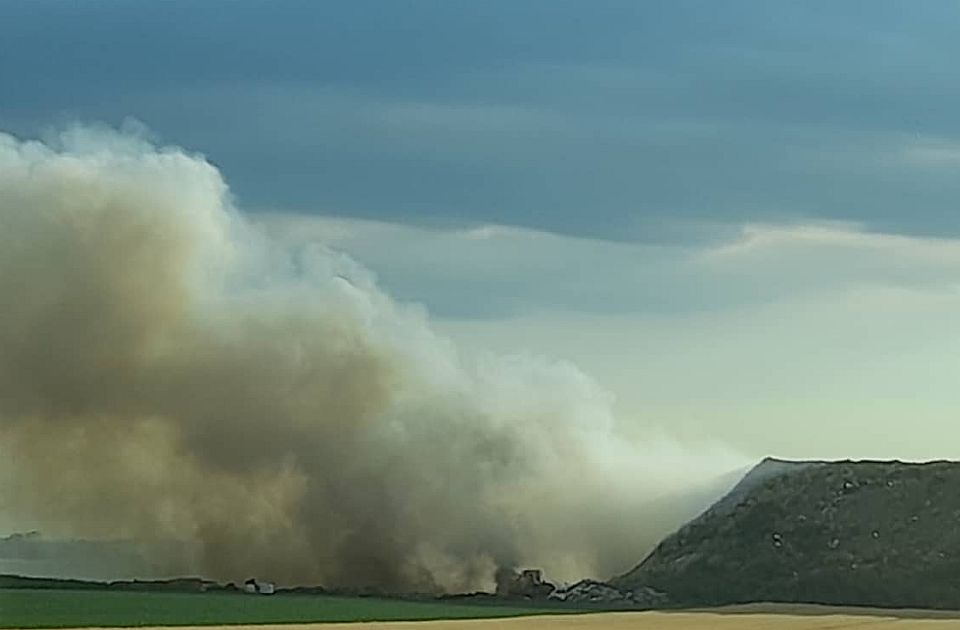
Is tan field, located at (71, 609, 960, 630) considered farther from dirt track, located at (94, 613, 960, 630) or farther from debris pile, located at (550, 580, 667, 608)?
debris pile, located at (550, 580, 667, 608)

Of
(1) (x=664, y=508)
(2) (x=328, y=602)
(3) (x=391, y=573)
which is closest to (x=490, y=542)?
(3) (x=391, y=573)

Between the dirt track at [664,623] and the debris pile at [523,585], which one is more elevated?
the debris pile at [523,585]

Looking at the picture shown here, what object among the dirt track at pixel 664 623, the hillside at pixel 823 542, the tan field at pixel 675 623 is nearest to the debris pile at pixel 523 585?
the hillside at pixel 823 542

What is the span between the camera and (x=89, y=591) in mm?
96562

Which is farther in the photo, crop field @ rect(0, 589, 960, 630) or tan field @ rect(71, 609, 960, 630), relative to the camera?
crop field @ rect(0, 589, 960, 630)

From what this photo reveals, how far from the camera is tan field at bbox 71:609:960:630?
229 feet

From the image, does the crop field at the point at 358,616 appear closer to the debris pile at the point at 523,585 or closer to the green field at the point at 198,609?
the green field at the point at 198,609

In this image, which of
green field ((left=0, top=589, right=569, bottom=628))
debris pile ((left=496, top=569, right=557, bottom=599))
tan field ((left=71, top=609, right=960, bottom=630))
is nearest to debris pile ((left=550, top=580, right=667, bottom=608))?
debris pile ((left=496, top=569, right=557, bottom=599))

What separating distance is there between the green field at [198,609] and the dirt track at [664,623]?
4.02m

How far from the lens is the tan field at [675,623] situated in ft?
229

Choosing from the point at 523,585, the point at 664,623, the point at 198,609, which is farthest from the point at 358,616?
the point at 523,585

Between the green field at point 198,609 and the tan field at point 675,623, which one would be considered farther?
the green field at point 198,609

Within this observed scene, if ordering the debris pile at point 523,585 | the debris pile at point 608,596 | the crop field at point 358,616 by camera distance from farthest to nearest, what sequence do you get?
the debris pile at point 523,585 → the debris pile at point 608,596 → the crop field at point 358,616

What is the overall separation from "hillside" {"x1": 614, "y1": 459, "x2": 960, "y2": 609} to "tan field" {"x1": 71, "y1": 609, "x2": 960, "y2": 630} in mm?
16171
